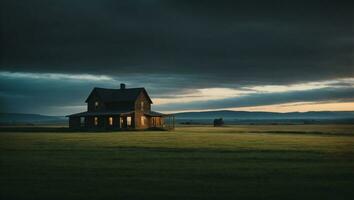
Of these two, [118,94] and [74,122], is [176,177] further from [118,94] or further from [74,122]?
[118,94]

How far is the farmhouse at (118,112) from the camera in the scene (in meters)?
71.5

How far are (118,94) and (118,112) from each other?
6.63 metres

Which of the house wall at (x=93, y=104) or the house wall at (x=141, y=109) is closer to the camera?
the house wall at (x=141, y=109)

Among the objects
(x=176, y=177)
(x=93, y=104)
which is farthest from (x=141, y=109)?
(x=176, y=177)

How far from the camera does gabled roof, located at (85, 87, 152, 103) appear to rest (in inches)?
2945

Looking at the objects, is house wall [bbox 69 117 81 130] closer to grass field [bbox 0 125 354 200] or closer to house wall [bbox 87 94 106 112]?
house wall [bbox 87 94 106 112]

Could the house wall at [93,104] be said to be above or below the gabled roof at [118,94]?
below

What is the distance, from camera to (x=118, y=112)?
70688 mm

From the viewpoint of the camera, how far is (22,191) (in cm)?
1196

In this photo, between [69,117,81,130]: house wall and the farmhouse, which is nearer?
the farmhouse

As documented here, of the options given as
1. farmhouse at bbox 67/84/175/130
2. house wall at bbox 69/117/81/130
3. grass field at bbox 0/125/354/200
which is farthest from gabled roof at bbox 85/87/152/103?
grass field at bbox 0/125/354/200

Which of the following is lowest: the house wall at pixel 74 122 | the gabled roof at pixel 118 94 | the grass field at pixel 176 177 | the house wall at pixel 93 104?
the grass field at pixel 176 177

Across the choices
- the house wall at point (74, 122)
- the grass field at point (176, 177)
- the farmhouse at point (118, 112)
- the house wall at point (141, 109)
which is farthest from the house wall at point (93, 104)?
the grass field at point (176, 177)

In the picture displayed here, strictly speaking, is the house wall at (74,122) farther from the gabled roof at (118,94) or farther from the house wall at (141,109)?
the house wall at (141,109)
